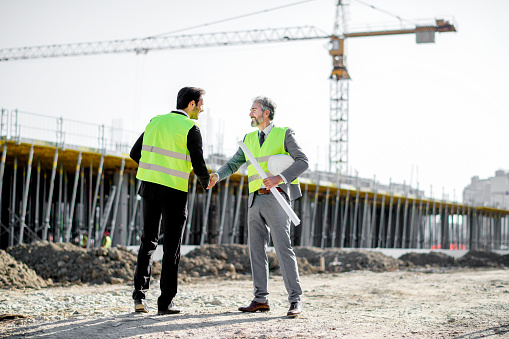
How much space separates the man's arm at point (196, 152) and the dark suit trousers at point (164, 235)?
220mm

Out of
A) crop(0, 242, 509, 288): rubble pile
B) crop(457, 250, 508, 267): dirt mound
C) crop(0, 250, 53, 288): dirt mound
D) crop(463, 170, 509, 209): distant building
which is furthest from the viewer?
crop(463, 170, 509, 209): distant building

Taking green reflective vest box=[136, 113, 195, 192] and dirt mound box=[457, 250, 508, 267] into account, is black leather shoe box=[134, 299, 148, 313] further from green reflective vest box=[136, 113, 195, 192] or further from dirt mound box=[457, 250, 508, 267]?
dirt mound box=[457, 250, 508, 267]

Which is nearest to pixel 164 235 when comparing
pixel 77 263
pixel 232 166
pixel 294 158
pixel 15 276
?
pixel 232 166

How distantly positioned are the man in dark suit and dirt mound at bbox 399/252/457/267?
19.3 meters

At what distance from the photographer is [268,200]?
4.47m

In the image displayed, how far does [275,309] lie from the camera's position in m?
4.94

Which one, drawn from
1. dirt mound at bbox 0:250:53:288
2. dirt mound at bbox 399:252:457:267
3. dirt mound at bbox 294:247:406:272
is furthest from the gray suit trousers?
dirt mound at bbox 399:252:457:267

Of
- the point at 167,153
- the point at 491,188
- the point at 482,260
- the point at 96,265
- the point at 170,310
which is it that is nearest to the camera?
the point at 170,310

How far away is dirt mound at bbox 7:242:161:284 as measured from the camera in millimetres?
10773

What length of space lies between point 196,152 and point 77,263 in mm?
7881

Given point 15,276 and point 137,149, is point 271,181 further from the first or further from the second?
point 15,276

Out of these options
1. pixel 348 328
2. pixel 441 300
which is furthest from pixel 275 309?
pixel 441 300

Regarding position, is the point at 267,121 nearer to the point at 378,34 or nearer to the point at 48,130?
the point at 48,130

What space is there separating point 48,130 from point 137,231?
5281mm
